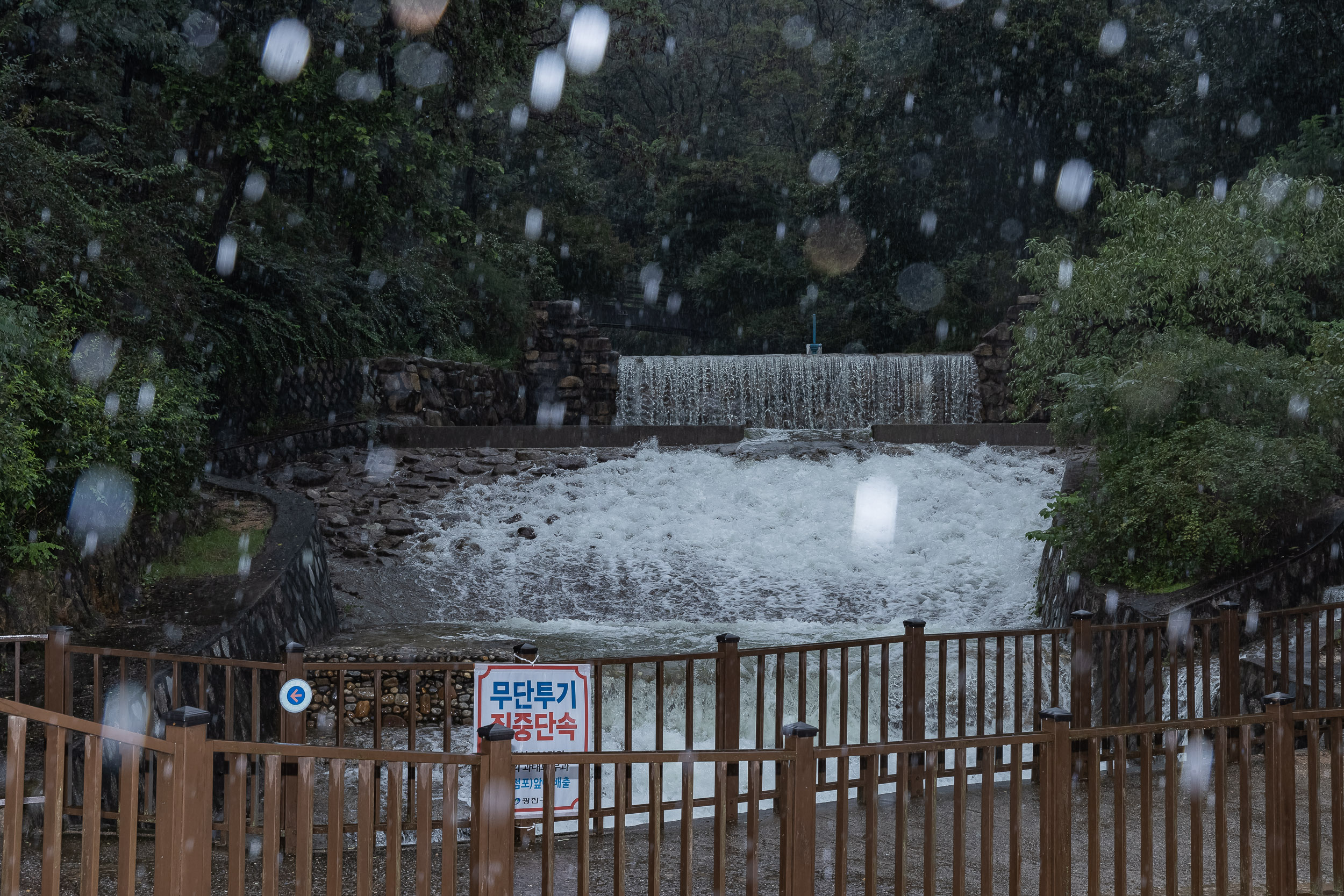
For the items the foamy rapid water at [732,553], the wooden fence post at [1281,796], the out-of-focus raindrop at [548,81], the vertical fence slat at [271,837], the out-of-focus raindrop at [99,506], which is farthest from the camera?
the out-of-focus raindrop at [548,81]

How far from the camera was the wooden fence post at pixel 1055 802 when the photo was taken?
3539 millimetres

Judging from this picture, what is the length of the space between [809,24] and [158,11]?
36534mm

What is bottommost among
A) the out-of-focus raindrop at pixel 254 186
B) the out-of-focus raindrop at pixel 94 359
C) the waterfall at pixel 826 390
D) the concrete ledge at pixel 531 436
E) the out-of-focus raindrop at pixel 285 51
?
the concrete ledge at pixel 531 436

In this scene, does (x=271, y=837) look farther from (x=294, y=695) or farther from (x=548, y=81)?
(x=548, y=81)

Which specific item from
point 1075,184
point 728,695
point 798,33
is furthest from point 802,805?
point 798,33

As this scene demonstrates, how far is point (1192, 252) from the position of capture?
13500mm

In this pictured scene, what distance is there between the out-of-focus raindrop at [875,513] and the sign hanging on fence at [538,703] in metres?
10.7

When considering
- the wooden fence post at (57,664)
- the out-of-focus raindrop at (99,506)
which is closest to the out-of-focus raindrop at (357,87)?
the out-of-focus raindrop at (99,506)

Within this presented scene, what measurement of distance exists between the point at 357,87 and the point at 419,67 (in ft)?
12.3

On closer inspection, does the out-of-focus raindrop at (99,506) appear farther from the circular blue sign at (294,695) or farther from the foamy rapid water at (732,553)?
the circular blue sign at (294,695)

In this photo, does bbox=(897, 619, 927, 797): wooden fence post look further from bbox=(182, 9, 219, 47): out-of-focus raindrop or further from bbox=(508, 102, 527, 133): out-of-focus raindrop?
bbox=(508, 102, 527, 133): out-of-focus raindrop

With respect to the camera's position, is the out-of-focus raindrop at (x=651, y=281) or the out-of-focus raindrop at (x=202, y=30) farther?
the out-of-focus raindrop at (x=651, y=281)

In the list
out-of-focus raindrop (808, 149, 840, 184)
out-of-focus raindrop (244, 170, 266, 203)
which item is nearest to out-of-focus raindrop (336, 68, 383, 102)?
out-of-focus raindrop (244, 170, 266, 203)

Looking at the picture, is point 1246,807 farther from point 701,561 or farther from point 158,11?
point 158,11
